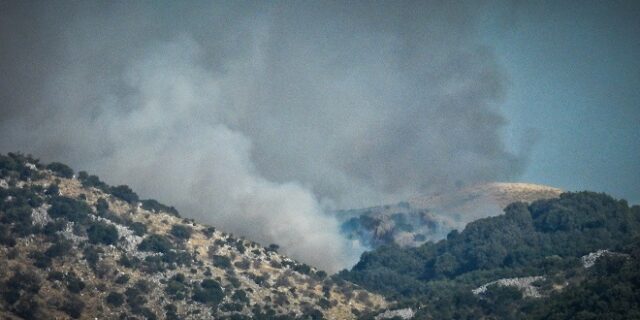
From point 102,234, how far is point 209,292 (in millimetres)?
26053

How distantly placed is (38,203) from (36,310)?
1691 inches

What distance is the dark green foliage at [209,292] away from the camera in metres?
172

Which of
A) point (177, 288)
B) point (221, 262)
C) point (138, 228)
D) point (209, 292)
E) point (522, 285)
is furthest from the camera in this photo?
point (221, 262)

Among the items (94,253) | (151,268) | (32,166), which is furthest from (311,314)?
(32,166)

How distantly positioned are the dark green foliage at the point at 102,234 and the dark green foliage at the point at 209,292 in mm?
21424

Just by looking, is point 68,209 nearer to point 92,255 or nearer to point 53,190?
point 53,190

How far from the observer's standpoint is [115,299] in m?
156

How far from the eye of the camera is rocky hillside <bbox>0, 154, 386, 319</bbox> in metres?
150

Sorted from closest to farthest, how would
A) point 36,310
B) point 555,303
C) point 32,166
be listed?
point 36,310
point 555,303
point 32,166

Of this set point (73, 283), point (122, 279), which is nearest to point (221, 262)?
point (122, 279)

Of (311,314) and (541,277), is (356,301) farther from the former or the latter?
(541,277)

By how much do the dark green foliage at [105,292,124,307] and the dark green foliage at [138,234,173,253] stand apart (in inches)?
969

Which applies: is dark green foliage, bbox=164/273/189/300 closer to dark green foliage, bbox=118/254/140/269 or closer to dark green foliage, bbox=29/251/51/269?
dark green foliage, bbox=118/254/140/269

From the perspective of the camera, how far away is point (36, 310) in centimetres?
13912
